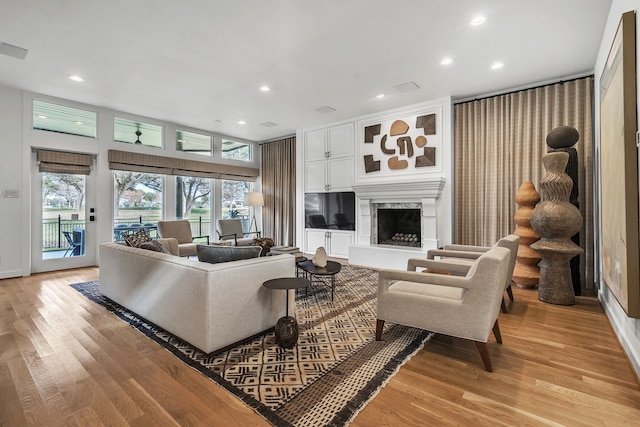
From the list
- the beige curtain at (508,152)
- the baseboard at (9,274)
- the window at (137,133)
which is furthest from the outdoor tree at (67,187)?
the beige curtain at (508,152)

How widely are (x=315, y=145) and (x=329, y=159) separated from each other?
1.64ft

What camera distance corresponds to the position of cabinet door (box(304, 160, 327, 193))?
6359 millimetres

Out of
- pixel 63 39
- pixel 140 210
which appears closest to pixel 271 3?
pixel 63 39

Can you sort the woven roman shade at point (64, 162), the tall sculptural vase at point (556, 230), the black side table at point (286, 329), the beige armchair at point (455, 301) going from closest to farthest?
the beige armchair at point (455, 301) < the black side table at point (286, 329) < the tall sculptural vase at point (556, 230) < the woven roman shade at point (64, 162)

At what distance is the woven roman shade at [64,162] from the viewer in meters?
4.79

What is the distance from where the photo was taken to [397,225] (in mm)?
5457

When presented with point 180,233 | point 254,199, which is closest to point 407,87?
point 254,199

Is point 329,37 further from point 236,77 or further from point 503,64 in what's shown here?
point 503,64

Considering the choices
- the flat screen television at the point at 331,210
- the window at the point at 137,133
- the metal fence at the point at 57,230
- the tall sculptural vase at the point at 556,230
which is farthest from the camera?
the flat screen television at the point at 331,210

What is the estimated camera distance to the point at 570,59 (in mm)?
3590

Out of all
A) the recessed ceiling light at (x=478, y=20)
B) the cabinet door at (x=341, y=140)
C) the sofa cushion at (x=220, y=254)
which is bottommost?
the sofa cushion at (x=220, y=254)

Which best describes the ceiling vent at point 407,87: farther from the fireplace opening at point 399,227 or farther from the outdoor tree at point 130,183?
the outdoor tree at point 130,183

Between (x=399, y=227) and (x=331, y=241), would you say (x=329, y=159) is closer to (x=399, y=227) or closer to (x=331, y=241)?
(x=331, y=241)

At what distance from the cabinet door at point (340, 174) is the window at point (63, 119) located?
14.1ft
